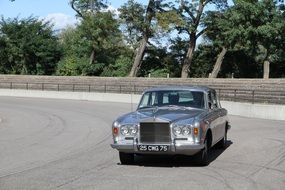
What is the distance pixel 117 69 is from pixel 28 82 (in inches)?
554

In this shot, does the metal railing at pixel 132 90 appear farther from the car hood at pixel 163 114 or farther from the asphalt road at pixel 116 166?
the car hood at pixel 163 114

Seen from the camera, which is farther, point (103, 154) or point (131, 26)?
point (131, 26)

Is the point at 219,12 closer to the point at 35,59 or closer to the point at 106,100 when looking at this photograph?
the point at 106,100

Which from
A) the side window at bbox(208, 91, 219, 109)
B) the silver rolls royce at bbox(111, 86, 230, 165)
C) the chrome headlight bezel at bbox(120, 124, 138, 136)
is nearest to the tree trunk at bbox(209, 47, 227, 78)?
the side window at bbox(208, 91, 219, 109)

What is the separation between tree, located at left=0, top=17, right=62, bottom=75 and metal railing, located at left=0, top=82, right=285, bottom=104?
12.2 metres

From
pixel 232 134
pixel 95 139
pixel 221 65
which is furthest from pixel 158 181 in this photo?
pixel 221 65

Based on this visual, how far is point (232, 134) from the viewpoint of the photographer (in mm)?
20312

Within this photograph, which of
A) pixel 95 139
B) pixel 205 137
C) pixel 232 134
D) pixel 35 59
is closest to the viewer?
pixel 205 137

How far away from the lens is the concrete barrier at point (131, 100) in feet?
97.3

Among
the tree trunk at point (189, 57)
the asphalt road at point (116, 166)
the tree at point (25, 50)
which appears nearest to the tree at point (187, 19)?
the tree trunk at point (189, 57)

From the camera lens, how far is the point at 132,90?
50000mm

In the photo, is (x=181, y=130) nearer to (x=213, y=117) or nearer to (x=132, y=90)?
(x=213, y=117)

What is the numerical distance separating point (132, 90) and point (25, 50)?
2727 centimetres

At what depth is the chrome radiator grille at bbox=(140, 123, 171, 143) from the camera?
1214 centimetres
